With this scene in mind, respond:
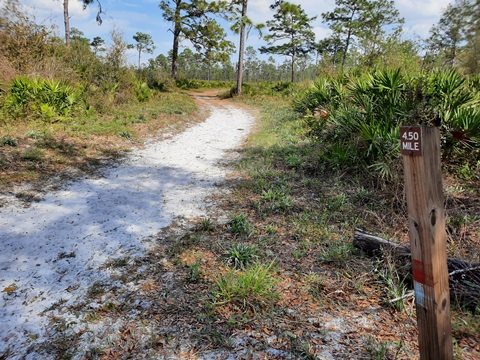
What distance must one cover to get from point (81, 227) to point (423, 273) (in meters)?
4.00

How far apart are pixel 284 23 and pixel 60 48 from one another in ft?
78.4

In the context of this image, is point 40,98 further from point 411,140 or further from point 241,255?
point 411,140

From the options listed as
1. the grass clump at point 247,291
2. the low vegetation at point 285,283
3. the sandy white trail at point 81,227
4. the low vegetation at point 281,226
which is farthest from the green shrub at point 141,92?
the grass clump at point 247,291

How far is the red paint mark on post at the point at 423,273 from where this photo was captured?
1.52m

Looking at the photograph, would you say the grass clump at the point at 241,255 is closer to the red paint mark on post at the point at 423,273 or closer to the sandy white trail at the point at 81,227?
the sandy white trail at the point at 81,227

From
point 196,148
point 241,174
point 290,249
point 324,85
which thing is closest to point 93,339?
point 290,249

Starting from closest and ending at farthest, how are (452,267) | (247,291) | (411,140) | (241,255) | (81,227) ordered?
(411,140)
(247,291)
(452,267)
(241,255)
(81,227)

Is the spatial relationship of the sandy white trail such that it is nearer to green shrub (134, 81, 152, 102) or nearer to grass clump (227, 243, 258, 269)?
grass clump (227, 243, 258, 269)

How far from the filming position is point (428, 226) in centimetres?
150

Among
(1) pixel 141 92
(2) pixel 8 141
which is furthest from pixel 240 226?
(1) pixel 141 92

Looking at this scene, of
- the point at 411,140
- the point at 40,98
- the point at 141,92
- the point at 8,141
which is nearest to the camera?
the point at 411,140

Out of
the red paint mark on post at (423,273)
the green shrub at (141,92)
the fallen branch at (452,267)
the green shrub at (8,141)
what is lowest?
the fallen branch at (452,267)

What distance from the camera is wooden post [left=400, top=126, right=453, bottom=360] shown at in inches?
57.9

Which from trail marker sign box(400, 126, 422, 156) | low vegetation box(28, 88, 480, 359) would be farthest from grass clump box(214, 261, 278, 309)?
trail marker sign box(400, 126, 422, 156)
